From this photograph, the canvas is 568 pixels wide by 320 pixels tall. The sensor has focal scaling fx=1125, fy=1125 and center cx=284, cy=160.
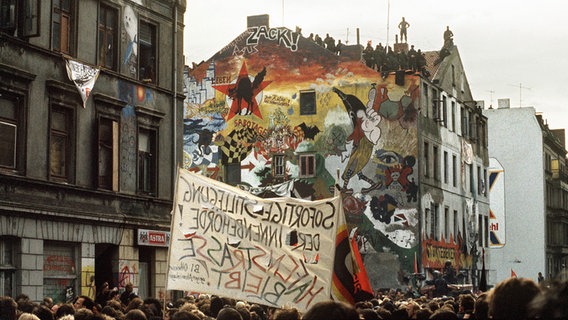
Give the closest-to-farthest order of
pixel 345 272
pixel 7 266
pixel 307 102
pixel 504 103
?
1. pixel 345 272
2. pixel 7 266
3. pixel 307 102
4. pixel 504 103

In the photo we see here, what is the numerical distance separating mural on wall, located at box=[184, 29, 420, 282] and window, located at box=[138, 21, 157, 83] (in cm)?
2296

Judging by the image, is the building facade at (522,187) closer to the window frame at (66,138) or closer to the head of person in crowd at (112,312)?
the window frame at (66,138)

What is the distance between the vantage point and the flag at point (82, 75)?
27062 mm

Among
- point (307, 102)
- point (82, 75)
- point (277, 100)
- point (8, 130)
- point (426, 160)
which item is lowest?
point (8, 130)

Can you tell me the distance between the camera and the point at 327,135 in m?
54.7

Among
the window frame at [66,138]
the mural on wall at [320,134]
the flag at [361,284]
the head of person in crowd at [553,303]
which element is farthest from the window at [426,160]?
the head of person in crowd at [553,303]

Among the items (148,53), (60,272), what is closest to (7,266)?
(60,272)

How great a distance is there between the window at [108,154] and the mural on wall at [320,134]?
83.8 ft

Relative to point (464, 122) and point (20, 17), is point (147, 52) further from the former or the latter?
point (464, 122)

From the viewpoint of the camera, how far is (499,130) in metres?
87.6

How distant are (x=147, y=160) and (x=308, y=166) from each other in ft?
78.8

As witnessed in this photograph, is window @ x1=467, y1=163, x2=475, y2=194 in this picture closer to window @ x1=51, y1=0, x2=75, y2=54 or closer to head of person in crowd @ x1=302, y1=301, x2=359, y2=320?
window @ x1=51, y1=0, x2=75, y2=54

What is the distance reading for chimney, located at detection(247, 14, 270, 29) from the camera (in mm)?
57406

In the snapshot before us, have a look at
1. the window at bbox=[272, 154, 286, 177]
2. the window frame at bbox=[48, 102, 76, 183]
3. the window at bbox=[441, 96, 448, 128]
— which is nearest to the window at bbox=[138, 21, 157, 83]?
the window frame at bbox=[48, 102, 76, 183]
